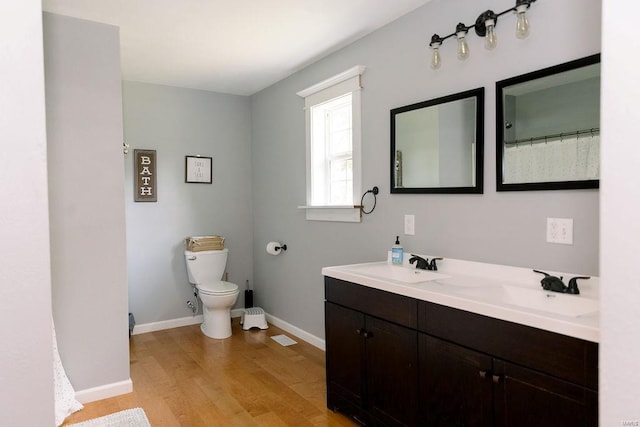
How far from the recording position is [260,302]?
14.8 feet

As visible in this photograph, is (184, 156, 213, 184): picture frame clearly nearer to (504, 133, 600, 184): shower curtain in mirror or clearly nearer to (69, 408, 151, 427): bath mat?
(69, 408, 151, 427): bath mat

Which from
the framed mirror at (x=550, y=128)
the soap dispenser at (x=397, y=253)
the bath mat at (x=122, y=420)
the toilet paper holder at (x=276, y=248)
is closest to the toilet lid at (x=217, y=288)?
the toilet paper holder at (x=276, y=248)

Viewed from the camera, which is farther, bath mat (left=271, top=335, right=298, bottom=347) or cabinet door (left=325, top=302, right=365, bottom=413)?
bath mat (left=271, top=335, right=298, bottom=347)

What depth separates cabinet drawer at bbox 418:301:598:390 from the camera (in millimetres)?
1307

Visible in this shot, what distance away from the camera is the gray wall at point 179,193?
13.2 feet

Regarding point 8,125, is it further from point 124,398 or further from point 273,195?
point 273,195

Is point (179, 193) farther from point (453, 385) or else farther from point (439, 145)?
point (453, 385)

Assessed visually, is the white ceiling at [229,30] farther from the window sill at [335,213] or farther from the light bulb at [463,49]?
the window sill at [335,213]

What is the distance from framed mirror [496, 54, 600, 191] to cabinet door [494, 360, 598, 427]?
843 mm

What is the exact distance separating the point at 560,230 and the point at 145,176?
3570mm

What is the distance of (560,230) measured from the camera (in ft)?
6.08

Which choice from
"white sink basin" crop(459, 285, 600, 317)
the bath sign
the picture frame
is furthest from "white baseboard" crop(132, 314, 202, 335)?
"white sink basin" crop(459, 285, 600, 317)

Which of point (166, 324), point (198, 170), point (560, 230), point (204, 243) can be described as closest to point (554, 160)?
point (560, 230)

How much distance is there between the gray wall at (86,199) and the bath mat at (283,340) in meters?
1.32
